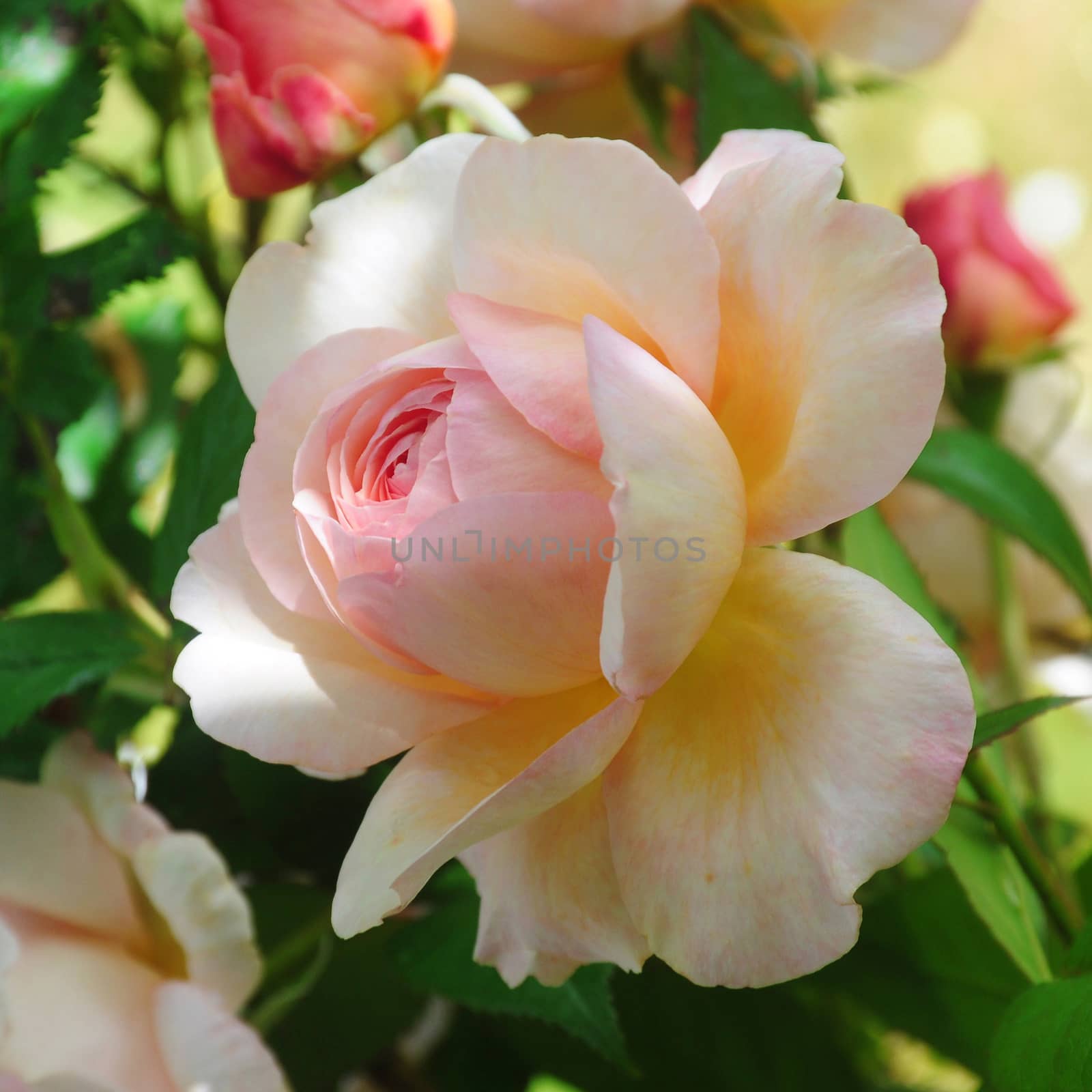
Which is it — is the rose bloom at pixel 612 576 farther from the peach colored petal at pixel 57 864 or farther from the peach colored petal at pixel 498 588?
the peach colored petal at pixel 57 864

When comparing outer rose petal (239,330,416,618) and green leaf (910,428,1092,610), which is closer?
outer rose petal (239,330,416,618)

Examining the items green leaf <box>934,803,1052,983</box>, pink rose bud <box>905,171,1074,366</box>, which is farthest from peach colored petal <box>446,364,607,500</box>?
pink rose bud <box>905,171,1074,366</box>

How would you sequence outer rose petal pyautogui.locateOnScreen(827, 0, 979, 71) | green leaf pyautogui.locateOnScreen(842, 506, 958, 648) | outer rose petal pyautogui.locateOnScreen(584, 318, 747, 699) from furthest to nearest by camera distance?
outer rose petal pyautogui.locateOnScreen(827, 0, 979, 71)
green leaf pyautogui.locateOnScreen(842, 506, 958, 648)
outer rose petal pyautogui.locateOnScreen(584, 318, 747, 699)

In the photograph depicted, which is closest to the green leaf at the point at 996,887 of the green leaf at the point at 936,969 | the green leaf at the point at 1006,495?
the green leaf at the point at 936,969

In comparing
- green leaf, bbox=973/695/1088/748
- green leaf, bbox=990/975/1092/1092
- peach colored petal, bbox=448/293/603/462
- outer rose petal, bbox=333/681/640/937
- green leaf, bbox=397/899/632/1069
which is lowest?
green leaf, bbox=397/899/632/1069

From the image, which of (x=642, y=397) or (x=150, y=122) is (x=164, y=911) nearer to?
(x=642, y=397)

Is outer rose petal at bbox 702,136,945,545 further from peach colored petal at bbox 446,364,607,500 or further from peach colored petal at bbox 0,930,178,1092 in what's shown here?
peach colored petal at bbox 0,930,178,1092

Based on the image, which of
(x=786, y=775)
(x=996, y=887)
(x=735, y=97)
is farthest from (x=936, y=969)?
(x=735, y=97)
